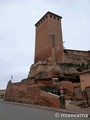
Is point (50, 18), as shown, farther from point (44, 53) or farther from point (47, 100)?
point (47, 100)

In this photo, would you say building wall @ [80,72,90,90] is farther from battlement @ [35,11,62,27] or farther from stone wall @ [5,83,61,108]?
battlement @ [35,11,62,27]

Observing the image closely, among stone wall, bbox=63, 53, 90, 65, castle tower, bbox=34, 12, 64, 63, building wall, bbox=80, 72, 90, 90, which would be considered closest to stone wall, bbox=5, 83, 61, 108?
building wall, bbox=80, 72, 90, 90

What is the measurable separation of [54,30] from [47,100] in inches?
1289

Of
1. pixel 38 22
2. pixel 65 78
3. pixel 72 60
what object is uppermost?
pixel 38 22

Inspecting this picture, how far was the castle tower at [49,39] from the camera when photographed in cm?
5262

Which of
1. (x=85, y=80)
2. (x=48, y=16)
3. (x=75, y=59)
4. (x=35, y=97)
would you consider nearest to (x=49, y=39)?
(x=48, y=16)

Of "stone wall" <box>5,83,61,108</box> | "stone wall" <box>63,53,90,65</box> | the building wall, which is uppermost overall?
"stone wall" <box>63,53,90,65</box>

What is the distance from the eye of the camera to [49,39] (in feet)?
174

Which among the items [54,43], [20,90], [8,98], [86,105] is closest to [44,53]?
[54,43]

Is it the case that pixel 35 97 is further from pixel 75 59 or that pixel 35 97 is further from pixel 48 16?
pixel 48 16

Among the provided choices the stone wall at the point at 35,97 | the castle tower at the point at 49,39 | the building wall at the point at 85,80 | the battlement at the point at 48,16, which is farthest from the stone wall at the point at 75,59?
the building wall at the point at 85,80

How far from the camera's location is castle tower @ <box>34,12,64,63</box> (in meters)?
52.6

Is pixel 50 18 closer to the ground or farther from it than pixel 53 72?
farther from it

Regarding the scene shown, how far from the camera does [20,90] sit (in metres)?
36.4
